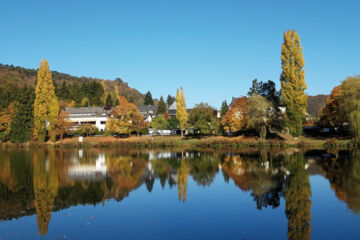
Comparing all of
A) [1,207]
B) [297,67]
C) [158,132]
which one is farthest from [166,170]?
[158,132]

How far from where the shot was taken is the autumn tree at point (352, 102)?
38.8 meters

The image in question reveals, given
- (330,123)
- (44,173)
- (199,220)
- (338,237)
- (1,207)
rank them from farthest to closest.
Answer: (330,123) → (44,173) → (1,207) → (199,220) → (338,237)

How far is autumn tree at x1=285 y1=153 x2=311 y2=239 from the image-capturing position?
36.4 feet

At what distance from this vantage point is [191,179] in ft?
70.3

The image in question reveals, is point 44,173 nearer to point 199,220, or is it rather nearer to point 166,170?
point 166,170

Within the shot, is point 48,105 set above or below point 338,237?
above

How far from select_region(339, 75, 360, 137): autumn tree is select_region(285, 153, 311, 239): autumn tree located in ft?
62.6

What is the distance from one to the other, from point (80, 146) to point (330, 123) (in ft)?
126

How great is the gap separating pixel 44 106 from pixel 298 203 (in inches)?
1953


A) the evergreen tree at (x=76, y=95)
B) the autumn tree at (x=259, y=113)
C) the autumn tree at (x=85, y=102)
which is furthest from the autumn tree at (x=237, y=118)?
the evergreen tree at (x=76, y=95)

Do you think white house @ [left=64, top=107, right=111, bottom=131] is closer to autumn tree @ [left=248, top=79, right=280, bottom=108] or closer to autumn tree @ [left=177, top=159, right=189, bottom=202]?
autumn tree @ [left=248, top=79, right=280, bottom=108]

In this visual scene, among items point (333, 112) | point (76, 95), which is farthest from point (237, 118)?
point (76, 95)

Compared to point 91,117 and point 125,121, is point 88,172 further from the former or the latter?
point 91,117

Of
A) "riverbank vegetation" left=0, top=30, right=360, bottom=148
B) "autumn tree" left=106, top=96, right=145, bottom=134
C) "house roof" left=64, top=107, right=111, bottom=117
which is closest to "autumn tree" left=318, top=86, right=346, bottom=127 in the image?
"riverbank vegetation" left=0, top=30, right=360, bottom=148
